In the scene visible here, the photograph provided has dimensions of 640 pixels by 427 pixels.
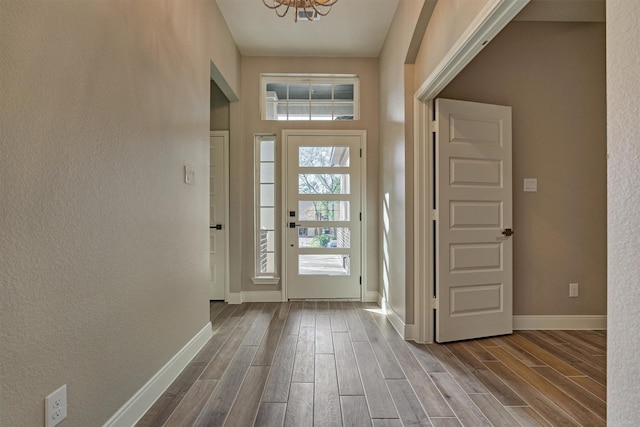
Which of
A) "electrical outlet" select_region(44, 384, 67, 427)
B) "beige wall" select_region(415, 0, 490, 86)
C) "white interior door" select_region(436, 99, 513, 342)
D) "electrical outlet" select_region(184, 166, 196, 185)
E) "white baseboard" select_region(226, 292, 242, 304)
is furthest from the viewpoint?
"white baseboard" select_region(226, 292, 242, 304)

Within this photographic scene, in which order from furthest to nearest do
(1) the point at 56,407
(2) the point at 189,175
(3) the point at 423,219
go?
(3) the point at 423,219 < (2) the point at 189,175 < (1) the point at 56,407

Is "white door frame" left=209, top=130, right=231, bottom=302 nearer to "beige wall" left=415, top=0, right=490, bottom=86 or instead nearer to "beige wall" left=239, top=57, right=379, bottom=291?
"beige wall" left=239, top=57, right=379, bottom=291

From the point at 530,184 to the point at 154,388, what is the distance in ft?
10.8

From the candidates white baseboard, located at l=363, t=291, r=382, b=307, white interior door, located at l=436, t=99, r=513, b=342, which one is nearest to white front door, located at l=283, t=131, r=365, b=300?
white baseboard, located at l=363, t=291, r=382, b=307

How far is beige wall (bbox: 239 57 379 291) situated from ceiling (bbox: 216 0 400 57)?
0.36 feet

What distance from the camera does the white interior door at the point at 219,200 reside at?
3.91 metres

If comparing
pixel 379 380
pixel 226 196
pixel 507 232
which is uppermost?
pixel 226 196

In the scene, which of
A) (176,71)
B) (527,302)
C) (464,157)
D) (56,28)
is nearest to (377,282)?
(527,302)

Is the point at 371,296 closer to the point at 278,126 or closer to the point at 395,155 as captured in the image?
the point at 395,155

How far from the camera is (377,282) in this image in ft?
13.1

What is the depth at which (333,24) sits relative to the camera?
3.30 metres

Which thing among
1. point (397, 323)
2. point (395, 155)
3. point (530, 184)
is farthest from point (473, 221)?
point (397, 323)

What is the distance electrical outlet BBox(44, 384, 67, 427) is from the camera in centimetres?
115

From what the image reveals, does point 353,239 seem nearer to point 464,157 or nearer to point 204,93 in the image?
point 464,157
